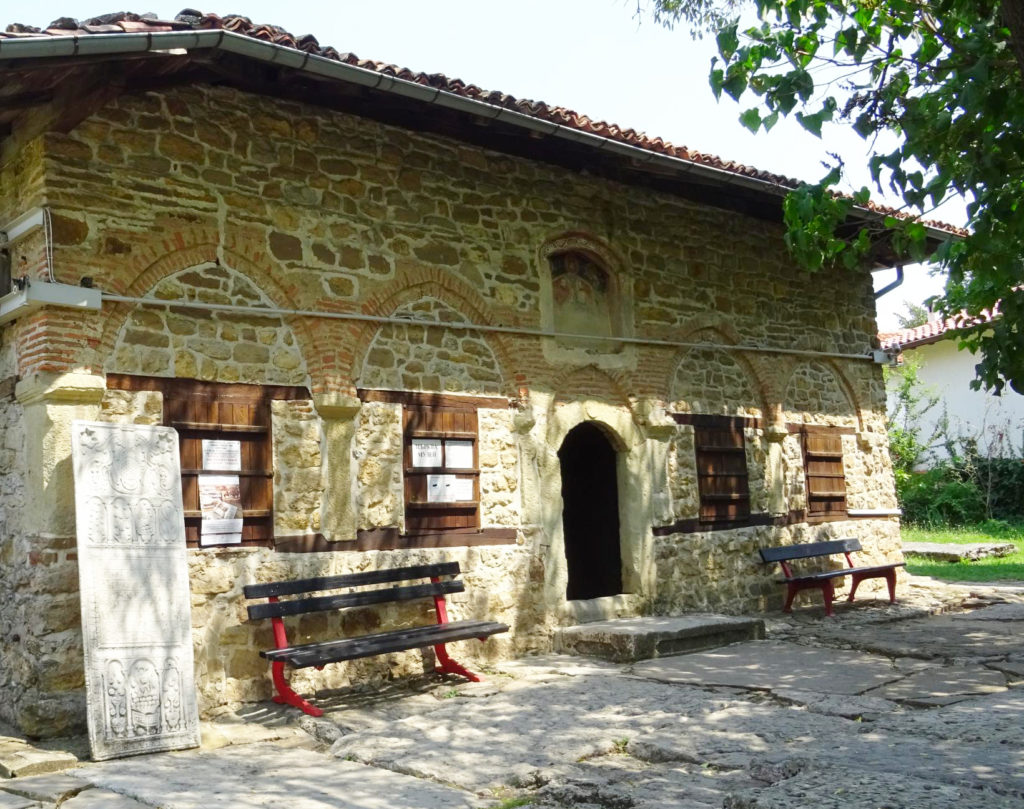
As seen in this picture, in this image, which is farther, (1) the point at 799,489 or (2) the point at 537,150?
(1) the point at 799,489

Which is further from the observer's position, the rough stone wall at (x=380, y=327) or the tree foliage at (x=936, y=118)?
the rough stone wall at (x=380, y=327)

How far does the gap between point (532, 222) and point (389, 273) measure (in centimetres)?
161

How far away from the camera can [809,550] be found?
10352mm

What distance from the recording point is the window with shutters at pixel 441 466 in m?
7.65

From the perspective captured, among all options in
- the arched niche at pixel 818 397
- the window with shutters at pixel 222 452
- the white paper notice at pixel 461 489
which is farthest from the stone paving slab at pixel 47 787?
the arched niche at pixel 818 397

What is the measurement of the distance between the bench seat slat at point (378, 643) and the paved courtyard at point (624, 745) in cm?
37

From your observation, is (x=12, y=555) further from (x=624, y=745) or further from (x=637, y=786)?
(x=637, y=786)

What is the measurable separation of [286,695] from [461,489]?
2.16 meters

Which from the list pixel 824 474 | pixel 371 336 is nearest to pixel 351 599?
pixel 371 336

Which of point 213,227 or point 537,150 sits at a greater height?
point 537,150

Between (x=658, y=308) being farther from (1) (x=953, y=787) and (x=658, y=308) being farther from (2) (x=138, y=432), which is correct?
(1) (x=953, y=787)

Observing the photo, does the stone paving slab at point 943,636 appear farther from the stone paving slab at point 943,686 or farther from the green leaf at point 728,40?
the green leaf at point 728,40

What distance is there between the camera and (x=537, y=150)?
8.65 metres

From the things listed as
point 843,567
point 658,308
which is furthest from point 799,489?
point 658,308
